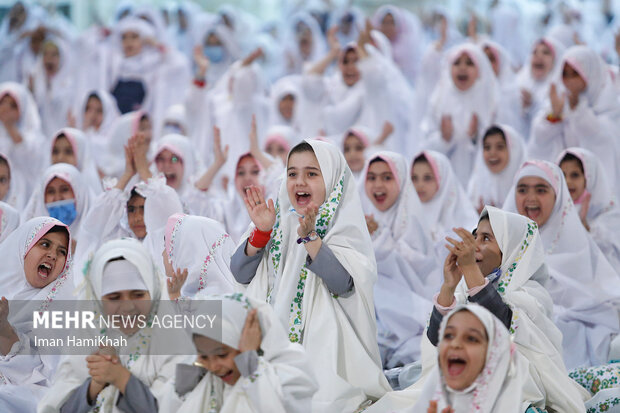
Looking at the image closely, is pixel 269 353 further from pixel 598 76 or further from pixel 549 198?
pixel 598 76

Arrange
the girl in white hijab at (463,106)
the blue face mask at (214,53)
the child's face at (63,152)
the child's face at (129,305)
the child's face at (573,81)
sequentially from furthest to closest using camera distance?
the blue face mask at (214,53) → the girl in white hijab at (463,106) → the child's face at (573,81) → the child's face at (63,152) → the child's face at (129,305)

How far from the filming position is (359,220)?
407 cm

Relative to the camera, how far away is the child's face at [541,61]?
912cm

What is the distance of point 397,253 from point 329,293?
5.07ft

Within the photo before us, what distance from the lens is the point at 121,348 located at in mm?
3537

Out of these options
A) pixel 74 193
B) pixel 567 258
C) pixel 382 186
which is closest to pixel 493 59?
pixel 382 186

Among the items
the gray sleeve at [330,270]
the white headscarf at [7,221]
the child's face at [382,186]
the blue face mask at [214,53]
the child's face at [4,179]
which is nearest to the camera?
the gray sleeve at [330,270]

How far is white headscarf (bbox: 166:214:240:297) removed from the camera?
4473 millimetres

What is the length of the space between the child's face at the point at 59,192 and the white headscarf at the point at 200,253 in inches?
58.6

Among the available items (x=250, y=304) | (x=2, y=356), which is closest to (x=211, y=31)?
(x=2, y=356)

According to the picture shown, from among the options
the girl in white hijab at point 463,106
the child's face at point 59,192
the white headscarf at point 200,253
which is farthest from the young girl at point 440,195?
the child's face at point 59,192

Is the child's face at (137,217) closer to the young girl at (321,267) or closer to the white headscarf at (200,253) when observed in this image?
the white headscarf at (200,253)

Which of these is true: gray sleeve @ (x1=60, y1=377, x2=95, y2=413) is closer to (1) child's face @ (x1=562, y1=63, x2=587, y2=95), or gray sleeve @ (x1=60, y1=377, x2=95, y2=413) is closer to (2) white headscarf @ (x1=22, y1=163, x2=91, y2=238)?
(2) white headscarf @ (x1=22, y1=163, x2=91, y2=238)

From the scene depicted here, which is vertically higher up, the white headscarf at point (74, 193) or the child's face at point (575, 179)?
the white headscarf at point (74, 193)
